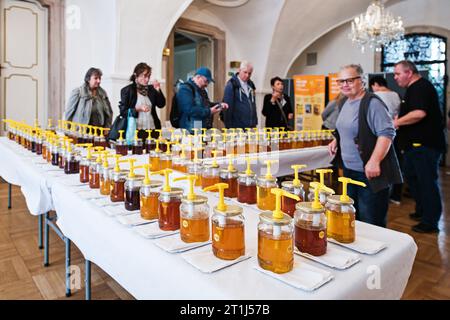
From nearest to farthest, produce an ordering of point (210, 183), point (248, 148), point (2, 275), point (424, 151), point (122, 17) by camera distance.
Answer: point (210, 183)
point (2, 275)
point (248, 148)
point (424, 151)
point (122, 17)

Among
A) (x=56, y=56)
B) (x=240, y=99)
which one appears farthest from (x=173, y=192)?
(x=56, y=56)

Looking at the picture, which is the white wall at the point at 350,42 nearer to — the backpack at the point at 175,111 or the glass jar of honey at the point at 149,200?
the backpack at the point at 175,111

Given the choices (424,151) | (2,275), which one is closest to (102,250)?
(2,275)

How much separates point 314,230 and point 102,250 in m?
0.71

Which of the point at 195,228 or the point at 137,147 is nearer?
the point at 195,228

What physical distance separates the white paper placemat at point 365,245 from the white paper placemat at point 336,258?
1.7 inches

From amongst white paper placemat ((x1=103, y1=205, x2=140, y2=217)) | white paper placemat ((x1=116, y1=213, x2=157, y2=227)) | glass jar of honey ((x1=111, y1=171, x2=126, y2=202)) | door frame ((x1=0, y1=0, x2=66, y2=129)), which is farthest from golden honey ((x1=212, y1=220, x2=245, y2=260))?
door frame ((x1=0, y1=0, x2=66, y2=129))

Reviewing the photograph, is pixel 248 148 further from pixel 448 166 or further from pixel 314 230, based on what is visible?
pixel 448 166

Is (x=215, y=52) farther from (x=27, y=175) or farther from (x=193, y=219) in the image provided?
(x=193, y=219)

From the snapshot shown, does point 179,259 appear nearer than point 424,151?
Yes

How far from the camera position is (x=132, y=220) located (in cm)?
116

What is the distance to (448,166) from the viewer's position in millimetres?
7180

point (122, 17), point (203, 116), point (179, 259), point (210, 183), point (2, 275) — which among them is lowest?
point (2, 275)

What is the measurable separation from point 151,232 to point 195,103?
2.24 m
